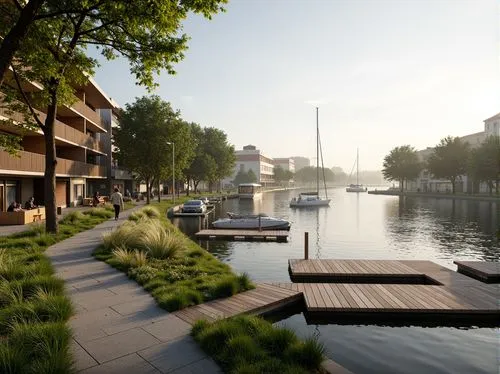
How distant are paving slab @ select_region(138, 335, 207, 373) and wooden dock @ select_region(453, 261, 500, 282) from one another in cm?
1323

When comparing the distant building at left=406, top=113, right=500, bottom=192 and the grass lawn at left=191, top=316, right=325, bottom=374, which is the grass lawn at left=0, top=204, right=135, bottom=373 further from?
the distant building at left=406, top=113, right=500, bottom=192

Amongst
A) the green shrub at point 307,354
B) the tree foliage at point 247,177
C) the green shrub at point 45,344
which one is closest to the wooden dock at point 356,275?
the green shrub at point 307,354

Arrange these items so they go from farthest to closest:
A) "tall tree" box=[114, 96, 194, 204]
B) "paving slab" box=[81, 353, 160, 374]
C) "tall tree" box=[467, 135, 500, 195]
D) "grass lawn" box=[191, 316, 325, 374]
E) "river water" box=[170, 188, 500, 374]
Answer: "tall tree" box=[467, 135, 500, 195]
"tall tree" box=[114, 96, 194, 204]
"river water" box=[170, 188, 500, 374]
"grass lawn" box=[191, 316, 325, 374]
"paving slab" box=[81, 353, 160, 374]

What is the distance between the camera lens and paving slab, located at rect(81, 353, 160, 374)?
5.06 meters

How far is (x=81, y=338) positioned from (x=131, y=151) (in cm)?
3978

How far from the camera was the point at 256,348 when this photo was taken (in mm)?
5715

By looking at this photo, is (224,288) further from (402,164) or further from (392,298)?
(402,164)

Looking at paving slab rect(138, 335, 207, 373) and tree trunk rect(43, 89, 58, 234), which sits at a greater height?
tree trunk rect(43, 89, 58, 234)

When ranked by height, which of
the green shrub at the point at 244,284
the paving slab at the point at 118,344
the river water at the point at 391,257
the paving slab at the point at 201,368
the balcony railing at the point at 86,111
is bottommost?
the river water at the point at 391,257

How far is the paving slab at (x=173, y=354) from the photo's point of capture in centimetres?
530

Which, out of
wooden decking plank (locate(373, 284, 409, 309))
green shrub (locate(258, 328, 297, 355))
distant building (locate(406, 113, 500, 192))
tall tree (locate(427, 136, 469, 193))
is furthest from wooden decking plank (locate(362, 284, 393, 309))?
distant building (locate(406, 113, 500, 192))

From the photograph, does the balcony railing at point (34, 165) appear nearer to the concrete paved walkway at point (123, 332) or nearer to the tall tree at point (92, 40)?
the tall tree at point (92, 40)

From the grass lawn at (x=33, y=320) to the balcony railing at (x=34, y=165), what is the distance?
37.8 feet

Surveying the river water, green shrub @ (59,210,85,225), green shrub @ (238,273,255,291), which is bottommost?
the river water
